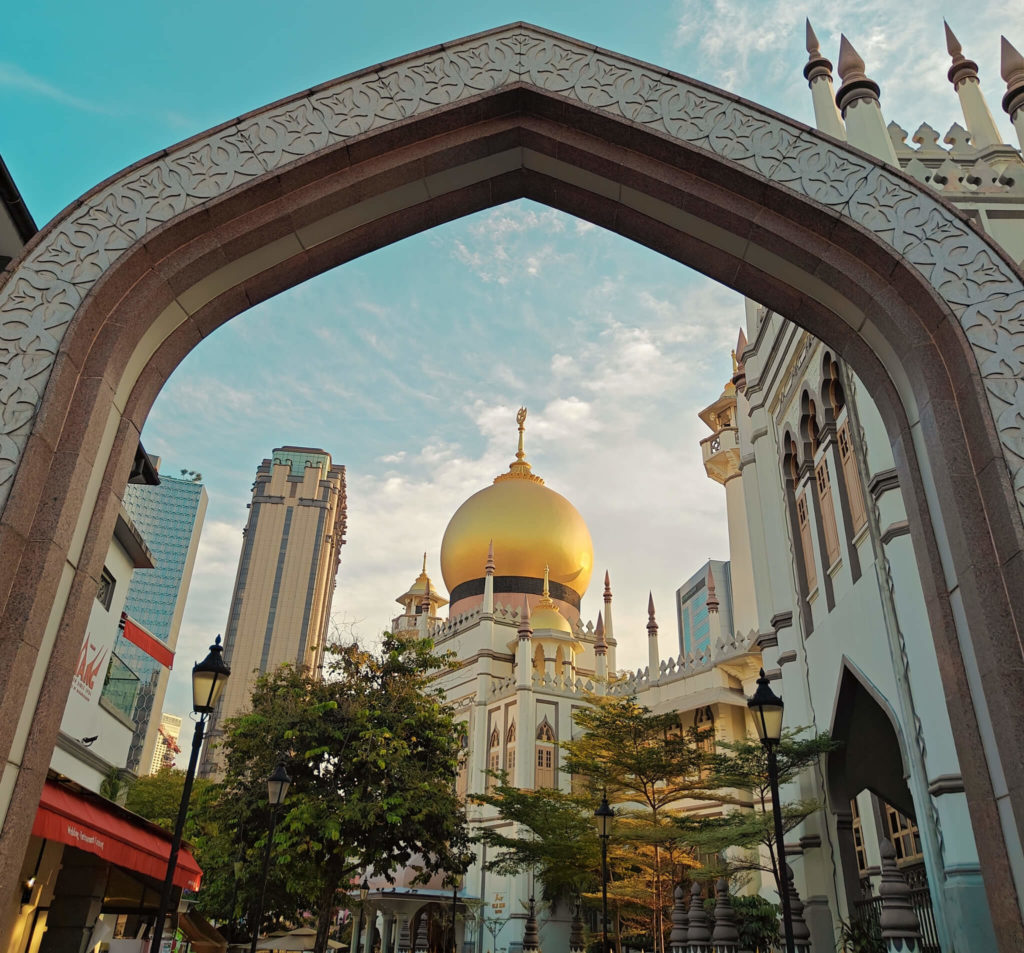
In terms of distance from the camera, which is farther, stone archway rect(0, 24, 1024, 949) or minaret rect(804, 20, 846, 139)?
minaret rect(804, 20, 846, 139)

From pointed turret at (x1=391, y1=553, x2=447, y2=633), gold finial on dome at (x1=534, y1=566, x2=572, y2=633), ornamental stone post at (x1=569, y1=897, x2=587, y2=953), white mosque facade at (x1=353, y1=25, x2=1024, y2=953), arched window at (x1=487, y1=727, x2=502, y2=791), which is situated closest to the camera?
white mosque facade at (x1=353, y1=25, x2=1024, y2=953)

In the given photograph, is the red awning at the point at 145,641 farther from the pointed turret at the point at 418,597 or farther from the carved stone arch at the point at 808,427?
the pointed turret at the point at 418,597

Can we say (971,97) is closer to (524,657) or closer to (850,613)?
(850,613)

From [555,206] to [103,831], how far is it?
269 inches

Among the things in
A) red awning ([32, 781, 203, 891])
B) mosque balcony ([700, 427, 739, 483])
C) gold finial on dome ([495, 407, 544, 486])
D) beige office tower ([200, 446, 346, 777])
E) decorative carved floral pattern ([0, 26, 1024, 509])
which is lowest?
red awning ([32, 781, 203, 891])

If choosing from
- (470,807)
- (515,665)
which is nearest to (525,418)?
(515,665)

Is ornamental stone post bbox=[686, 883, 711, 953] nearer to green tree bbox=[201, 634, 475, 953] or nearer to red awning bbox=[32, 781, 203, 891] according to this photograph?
green tree bbox=[201, 634, 475, 953]

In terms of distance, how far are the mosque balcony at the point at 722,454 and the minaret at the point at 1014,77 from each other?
62.3 feet

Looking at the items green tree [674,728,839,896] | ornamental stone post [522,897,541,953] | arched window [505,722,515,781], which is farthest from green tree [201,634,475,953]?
arched window [505,722,515,781]

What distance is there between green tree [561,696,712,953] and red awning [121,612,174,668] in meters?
8.72

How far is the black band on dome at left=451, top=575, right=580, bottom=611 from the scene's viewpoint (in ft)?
125

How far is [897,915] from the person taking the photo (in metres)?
7.15

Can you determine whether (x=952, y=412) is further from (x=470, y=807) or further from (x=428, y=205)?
(x=470, y=807)

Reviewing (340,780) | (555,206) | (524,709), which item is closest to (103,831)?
(555,206)
